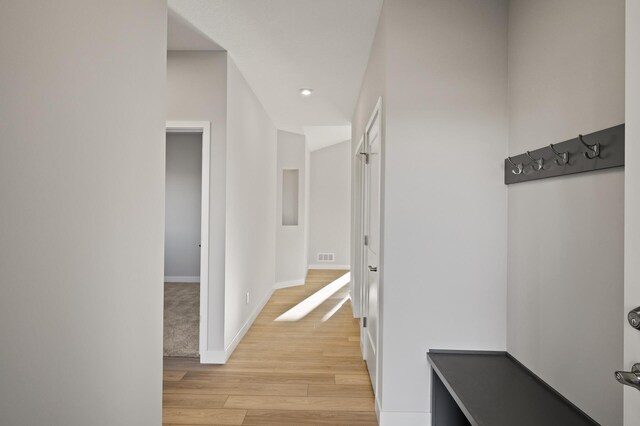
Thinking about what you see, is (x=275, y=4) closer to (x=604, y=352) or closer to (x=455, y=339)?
(x=455, y=339)

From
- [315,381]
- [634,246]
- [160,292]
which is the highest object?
[634,246]

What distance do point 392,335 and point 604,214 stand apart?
1.20m

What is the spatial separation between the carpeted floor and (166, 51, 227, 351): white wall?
0.32 metres

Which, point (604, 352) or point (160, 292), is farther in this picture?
point (160, 292)

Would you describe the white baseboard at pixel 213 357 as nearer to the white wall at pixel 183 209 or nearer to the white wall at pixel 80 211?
the white wall at pixel 80 211

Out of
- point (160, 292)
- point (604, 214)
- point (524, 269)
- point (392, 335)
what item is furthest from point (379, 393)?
point (604, 214)

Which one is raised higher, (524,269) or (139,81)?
(139,81)

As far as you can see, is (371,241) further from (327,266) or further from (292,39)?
(327,266)

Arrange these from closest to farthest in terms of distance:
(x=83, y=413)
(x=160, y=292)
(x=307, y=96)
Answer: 1. (x=83, y=413)
2. (x=160, y=292)
3. (x=307, y=96)

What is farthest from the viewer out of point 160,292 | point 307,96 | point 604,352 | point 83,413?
point 307,96

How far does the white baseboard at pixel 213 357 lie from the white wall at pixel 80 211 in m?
1.55

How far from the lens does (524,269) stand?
1.95m

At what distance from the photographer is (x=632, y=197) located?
940 millimetres

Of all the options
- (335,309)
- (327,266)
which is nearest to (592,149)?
(335,309)
